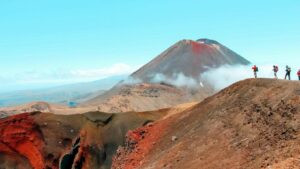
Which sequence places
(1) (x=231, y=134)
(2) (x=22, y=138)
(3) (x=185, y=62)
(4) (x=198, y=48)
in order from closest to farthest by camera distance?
1. (1) (x=231, y=134)
2. (2) (x=22, y=138)
3. (3) (x=185, y=62)
4. (4) (x=198, y=48)

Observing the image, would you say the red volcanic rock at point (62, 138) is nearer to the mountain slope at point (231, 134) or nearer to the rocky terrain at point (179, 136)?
the rocky terrain at point (179, 136)

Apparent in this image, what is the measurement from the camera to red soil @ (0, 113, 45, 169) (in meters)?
53.9

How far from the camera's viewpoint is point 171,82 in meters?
163

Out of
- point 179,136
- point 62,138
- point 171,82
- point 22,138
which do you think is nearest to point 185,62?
point 171,82

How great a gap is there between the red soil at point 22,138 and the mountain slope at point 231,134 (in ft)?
38.2

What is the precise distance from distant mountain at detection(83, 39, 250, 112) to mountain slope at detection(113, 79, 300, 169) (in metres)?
83.4

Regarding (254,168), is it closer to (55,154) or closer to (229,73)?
(55,154)

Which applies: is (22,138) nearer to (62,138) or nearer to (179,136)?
(62,138)

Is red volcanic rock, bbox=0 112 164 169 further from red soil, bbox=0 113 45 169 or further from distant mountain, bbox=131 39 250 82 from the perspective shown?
distant mountain, bbox=131 39 250 82

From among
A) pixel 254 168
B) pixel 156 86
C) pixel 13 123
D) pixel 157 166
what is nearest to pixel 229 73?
pixel 156 86

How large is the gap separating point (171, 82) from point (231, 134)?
131 metres

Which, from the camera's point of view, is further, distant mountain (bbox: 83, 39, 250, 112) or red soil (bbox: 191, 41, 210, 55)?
red soil (bbox: 191, 41, 210, 55)

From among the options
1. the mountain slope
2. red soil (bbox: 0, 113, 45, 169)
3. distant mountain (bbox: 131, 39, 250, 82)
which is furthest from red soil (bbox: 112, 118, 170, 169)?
distant mountain (bbox: 131, 39, 250, 82)

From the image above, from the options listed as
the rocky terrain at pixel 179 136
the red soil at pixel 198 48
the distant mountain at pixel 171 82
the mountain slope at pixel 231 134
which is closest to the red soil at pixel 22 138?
the rocky terrain at pixel 179 136
